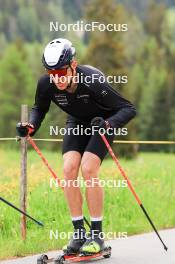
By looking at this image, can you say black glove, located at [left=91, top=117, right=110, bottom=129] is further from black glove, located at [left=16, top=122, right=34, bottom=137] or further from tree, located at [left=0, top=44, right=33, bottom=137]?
tree, located at [left=0, top=44, right=33, bottom=137]

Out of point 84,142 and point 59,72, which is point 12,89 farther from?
point 59,72

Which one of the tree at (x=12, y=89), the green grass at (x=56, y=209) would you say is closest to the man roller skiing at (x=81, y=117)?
the green grass at (x=56, y=209)

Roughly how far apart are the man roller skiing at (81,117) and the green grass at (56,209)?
100cm

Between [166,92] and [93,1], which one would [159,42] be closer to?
[166,92]

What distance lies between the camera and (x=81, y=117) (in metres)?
6.57

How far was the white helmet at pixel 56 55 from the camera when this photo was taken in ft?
20.2

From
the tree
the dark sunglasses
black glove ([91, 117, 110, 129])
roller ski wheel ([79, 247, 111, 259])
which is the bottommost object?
roller ski wheel ([79, 247, 111, 259])

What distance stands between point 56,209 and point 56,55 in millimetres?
3198

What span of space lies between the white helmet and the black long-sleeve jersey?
0.24m

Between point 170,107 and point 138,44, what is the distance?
1509 inches

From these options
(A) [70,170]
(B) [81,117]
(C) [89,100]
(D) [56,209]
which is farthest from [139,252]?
(D) [56,209]

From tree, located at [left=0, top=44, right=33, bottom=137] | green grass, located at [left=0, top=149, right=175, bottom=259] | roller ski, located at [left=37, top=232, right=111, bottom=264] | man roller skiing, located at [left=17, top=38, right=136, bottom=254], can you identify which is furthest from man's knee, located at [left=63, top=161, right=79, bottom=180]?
tree, located at [left=0, top=44, right=33, bottom=137]

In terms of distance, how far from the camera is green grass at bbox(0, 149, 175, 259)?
25.1 feet

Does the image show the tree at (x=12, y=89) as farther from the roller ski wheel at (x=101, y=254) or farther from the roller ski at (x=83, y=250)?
the roller ski at (x=83, y=250)
